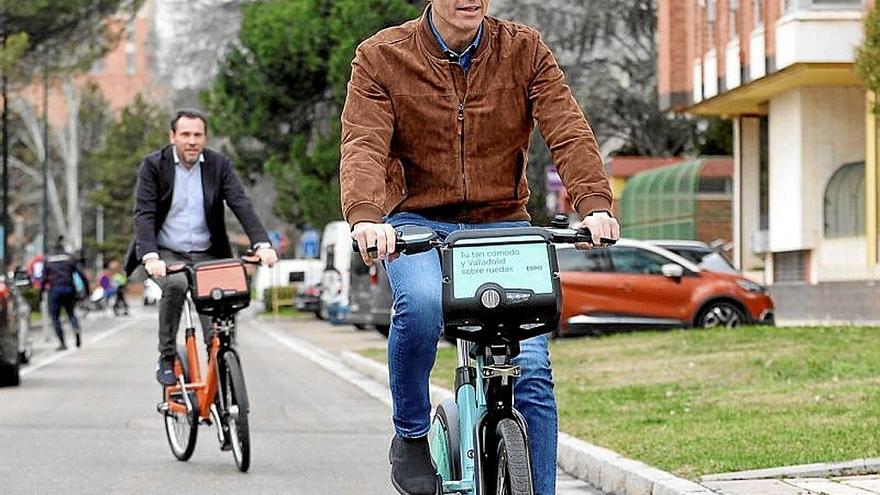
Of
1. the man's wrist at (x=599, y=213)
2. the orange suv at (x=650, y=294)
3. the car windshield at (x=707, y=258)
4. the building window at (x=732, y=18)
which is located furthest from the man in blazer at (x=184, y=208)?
the building window at (x=732, y=18)

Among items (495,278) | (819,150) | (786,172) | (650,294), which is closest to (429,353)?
(495,278)

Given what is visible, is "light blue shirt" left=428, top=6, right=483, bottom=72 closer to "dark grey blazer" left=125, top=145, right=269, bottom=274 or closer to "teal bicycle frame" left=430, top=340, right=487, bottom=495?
"teal bicycle frame" left=430, top=340, right=487, bottom=495

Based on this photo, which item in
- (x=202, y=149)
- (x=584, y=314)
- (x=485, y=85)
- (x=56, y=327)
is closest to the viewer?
(x=485, y=85)

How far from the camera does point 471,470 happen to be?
5555 mm

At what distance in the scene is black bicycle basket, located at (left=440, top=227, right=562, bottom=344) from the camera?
205 inches

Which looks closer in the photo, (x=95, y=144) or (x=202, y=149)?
(x=202, y=149)

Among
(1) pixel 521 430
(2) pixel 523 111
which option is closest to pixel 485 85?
(2) pixel 523 111

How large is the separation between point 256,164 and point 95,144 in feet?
196

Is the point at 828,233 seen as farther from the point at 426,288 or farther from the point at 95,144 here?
the point at 95,144

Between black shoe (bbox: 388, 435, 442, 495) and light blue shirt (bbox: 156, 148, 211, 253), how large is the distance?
4.50 m

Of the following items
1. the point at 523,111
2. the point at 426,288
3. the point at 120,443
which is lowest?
the point at 120,443

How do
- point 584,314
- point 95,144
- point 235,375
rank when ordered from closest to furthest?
point 235,375 → point 584,314 → point 95,144

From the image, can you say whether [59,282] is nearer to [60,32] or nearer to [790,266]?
[790,266]

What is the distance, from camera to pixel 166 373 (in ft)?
33.8
